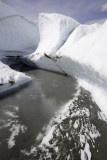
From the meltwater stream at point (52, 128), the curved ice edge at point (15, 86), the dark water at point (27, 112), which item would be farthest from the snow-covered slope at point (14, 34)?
the meltwater stream at point (52, 128)

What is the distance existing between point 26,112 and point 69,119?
1.26 m

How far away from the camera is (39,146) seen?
8.34 feet

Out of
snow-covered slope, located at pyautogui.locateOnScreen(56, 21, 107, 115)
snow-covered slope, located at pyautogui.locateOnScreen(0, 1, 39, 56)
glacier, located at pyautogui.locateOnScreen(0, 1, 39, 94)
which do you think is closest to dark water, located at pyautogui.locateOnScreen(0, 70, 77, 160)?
snow-covered slope, located at pyautogui.locateOnScreen(56, 21, 107, 115)

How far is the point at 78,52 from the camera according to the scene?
18.7 ft

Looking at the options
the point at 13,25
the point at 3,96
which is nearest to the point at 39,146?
the point at 3,96

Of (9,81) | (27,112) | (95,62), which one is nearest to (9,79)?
(9,81)

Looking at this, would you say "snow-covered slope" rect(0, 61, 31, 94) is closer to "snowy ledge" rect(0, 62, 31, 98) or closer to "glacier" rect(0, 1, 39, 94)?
"snowy ledge" rect(0, 62, 31, 98)

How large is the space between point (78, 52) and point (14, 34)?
956 cm

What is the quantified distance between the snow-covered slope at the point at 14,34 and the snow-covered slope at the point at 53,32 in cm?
372

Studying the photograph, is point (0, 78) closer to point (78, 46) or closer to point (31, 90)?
point (31, 90)

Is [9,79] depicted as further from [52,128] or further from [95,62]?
[95,62]

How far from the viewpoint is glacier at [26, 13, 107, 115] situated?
162 inches

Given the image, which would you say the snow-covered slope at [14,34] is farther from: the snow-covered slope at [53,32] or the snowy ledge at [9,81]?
the snowy ledge at [9,81]

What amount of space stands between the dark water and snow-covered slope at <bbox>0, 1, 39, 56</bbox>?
7646 mm
